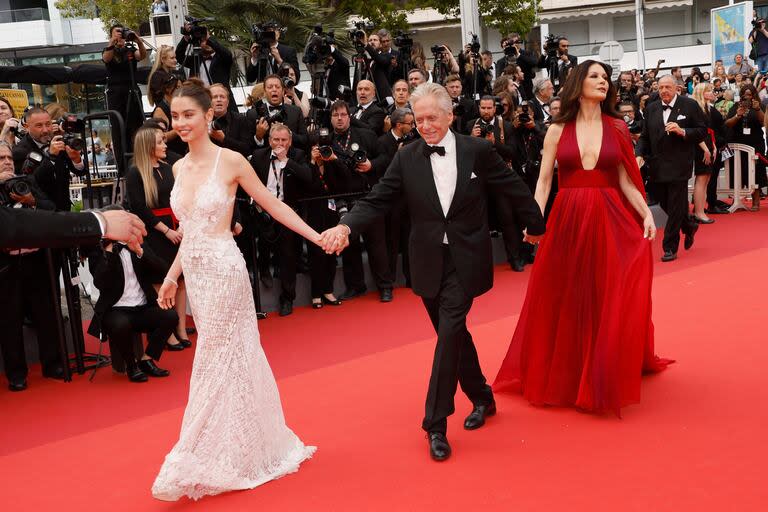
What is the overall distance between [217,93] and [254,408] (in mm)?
4447

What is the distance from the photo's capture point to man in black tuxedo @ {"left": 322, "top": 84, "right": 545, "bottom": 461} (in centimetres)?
407

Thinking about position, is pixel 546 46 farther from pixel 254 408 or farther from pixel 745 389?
pixel 254 408

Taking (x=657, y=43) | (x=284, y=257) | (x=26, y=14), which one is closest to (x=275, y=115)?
(x=284, y=257)

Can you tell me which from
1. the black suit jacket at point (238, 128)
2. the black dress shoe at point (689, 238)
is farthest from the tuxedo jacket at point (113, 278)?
the black dress shoe at point (689, 238)

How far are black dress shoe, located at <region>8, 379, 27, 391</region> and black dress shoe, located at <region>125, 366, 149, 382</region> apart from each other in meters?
0.78

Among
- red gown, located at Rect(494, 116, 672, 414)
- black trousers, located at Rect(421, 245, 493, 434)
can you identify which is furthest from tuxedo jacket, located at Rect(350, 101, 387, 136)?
black trousers, located at Rect(421, 245, 493, 434)

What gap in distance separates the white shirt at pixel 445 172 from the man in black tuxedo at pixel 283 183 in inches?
140

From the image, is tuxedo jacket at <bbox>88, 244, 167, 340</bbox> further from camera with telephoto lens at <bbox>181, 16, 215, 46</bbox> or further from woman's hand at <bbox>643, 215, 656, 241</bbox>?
woman's hand at <bbox>643, 215, 656, 241</bbox>

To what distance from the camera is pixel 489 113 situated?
28.1 feet

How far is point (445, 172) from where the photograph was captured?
414 cm

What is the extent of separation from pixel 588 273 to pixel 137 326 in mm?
3292

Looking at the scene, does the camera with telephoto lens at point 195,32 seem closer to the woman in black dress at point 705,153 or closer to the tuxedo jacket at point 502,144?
the tuxedo jacket at point 502,144

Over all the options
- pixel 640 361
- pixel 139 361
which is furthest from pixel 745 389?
pixel 139 361

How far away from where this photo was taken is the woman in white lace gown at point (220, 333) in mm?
3818
